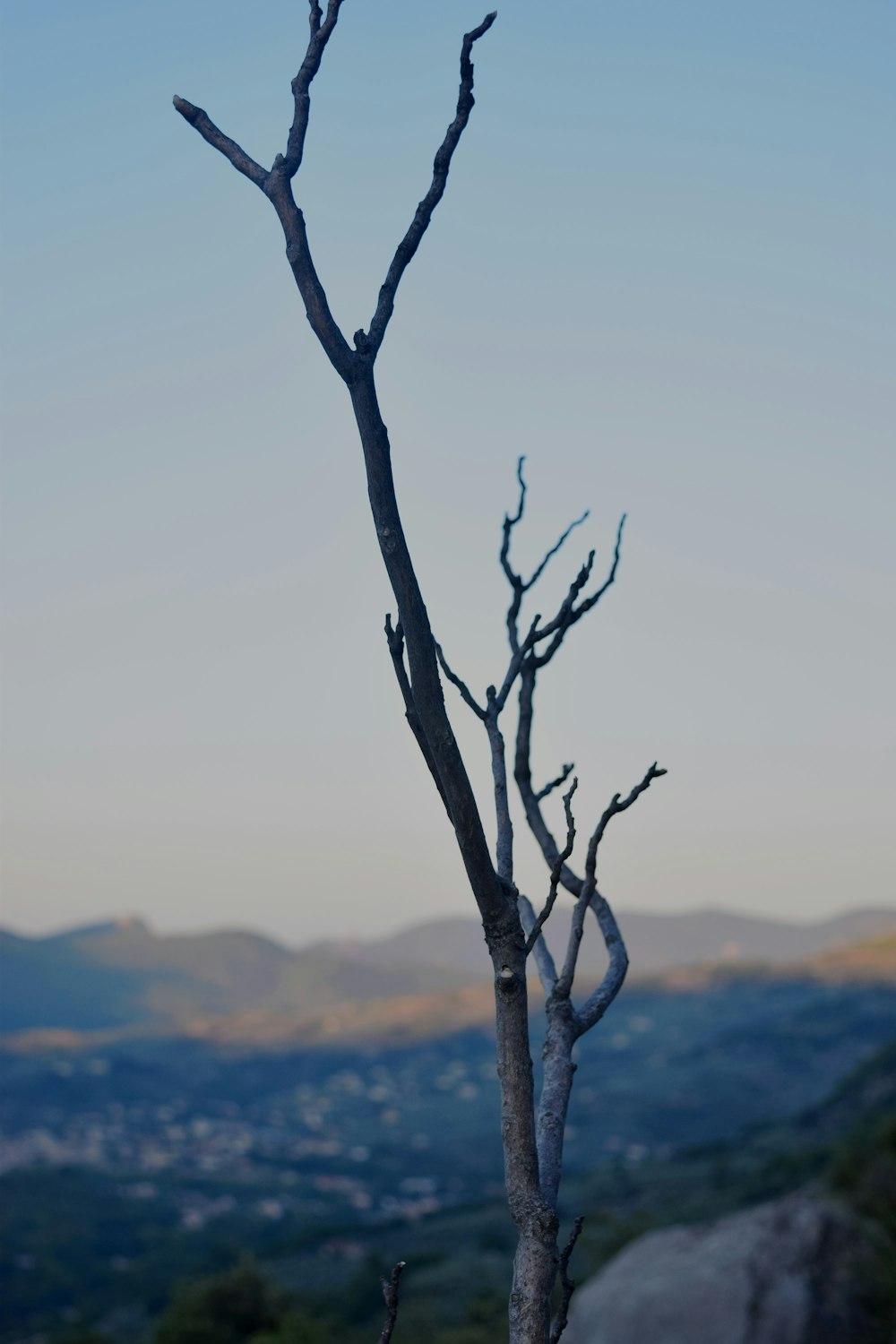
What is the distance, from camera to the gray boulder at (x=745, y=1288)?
927 centimetres

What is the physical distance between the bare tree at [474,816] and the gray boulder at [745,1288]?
8663 millimetres

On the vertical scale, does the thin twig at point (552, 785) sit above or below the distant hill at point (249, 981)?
below

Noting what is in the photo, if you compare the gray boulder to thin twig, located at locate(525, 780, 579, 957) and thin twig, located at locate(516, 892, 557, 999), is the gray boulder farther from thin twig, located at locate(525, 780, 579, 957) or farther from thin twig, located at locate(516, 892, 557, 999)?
thin twig, located at locate(525, 780, 579, 957)

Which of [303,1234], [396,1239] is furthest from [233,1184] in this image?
[396,1239]

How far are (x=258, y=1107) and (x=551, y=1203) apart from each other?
78946mm

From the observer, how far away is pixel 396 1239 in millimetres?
31891

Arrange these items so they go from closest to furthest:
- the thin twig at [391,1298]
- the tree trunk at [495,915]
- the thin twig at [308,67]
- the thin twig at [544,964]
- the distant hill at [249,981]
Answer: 1. the thin twig at [391,1298]
2. the tree trunk at [495,915]
3. the thin twig at [308,67]
4. the thin twig at [544,964]
5. the distant hill at [249,981]

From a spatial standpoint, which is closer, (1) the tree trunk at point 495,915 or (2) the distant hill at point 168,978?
(1) the tree trunk at point 495,915

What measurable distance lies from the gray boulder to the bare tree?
8.66m

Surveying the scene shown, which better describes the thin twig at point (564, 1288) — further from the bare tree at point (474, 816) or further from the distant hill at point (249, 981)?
the distant hill at point (249, 981)

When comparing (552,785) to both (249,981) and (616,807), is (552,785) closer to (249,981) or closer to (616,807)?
(616,807)

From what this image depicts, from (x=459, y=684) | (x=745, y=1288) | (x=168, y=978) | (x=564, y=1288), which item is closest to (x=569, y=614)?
(x=459, y=684)

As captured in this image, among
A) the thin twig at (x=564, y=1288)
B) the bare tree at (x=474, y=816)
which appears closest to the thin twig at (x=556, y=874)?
the bare tree at (x=474, y=816)

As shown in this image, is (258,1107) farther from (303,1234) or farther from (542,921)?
(542,921)
